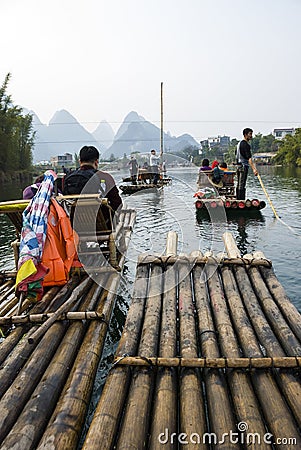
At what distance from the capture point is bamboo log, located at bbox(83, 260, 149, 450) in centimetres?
208

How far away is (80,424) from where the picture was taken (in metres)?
2.35

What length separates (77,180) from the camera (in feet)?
16.2

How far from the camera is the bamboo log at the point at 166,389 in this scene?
2.19 m

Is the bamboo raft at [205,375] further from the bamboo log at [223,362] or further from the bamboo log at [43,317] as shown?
the bamboo log at [43,317]

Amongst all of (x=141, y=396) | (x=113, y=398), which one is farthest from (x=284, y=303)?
(x=113, y=398)

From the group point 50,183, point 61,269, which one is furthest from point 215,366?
point 50,183

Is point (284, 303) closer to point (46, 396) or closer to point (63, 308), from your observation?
point (63, 308)

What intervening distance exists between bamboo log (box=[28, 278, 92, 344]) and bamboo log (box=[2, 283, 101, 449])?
0.19m

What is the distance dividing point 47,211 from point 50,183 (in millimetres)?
453

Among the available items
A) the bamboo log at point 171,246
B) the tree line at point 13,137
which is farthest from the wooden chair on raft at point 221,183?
the tree line at point 13,137

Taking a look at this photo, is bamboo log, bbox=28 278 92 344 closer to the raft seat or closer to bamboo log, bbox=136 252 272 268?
the raft seat

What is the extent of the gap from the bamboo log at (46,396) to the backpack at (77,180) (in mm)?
2140

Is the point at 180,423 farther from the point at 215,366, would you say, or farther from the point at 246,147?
the point at 246,147

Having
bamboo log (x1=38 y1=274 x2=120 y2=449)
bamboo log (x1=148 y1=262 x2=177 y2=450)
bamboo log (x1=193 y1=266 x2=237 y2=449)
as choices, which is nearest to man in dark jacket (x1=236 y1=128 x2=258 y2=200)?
bamboo log (x1=193 y1=266 x2=237 y2=449)
